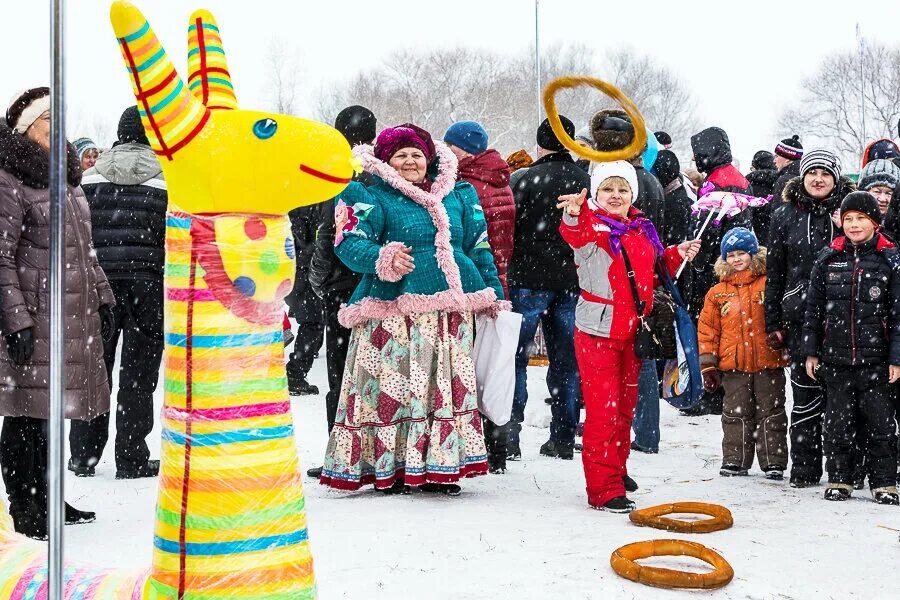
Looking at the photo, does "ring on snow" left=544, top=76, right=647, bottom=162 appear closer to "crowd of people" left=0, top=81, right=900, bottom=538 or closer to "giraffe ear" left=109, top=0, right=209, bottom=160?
"crowd of people" left=0, top=81, right=900, bottom=538

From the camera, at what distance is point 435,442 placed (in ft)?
18.2

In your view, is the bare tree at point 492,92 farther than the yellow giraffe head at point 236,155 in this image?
Yes

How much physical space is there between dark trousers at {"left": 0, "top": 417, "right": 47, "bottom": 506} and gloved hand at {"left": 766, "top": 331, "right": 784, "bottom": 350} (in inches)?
161

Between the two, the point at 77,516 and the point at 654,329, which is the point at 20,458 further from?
the point at 654,329

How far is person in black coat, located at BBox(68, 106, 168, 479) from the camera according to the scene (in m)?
5.86

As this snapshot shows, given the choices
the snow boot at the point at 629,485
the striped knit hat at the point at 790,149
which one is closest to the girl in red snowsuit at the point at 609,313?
the snow boot at the point at 629,485

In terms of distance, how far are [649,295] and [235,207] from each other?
359 centimetres

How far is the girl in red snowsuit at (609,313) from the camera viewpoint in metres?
5.43

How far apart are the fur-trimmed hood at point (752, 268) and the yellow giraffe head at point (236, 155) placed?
489 centimetres

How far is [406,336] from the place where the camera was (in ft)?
18.2

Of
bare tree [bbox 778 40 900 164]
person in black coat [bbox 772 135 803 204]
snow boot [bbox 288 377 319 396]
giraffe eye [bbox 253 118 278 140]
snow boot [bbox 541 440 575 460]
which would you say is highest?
bare tree [bbox 778 40 900 164]

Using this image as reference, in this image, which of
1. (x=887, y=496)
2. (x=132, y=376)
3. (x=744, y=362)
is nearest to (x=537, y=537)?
(x=887, y=496)

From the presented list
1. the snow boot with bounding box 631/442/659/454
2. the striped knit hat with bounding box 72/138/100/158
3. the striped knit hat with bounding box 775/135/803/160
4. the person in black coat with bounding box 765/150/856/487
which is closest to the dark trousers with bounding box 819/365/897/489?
the person in black coat with bounding box 765/150/856/487

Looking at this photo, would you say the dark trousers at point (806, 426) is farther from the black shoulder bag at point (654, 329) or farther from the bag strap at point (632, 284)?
the bag strap at point (632, 284)
